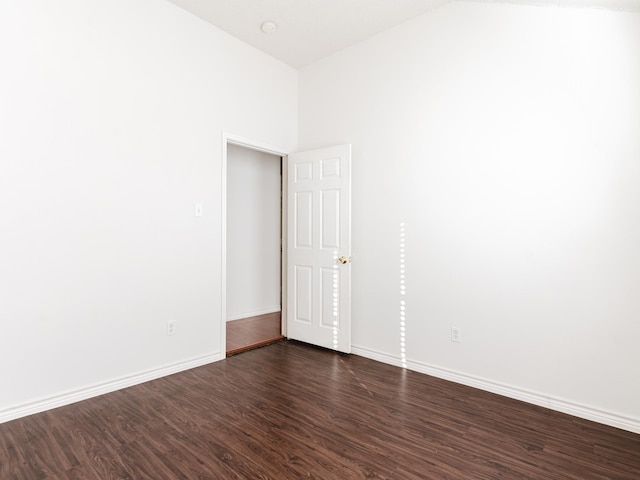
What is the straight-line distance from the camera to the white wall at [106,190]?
229cm

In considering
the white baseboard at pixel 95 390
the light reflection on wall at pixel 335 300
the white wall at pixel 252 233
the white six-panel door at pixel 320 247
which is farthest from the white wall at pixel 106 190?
the white wall at pixel 252 233

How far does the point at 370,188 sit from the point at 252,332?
2.26 metres

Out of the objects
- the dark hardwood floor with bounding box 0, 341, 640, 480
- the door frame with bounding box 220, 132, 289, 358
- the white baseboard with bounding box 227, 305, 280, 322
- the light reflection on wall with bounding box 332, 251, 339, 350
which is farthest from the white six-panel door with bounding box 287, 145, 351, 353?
the white baseboard with bounding box 227, 305, 280, 322

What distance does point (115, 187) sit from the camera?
2.71 m

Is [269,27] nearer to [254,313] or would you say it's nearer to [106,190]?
[106,190]

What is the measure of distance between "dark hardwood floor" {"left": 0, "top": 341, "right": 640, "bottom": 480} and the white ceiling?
2.99 meters

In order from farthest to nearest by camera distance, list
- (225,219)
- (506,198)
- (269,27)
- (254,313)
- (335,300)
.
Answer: (254,313) < (335,300) < (225,219) < (269,27) < (506,198)

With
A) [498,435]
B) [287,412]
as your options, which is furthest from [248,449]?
[498,435]

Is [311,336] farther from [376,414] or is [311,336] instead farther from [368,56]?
[368,56]

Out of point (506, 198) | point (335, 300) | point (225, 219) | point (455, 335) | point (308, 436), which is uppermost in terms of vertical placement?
point (506, 198)

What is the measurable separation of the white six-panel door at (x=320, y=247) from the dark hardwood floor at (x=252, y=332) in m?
0.32

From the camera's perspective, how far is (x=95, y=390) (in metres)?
2.60

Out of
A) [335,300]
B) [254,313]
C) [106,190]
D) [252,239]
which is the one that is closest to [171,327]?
[106,190]

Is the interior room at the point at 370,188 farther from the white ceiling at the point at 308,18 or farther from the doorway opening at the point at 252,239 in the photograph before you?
the doorway opening at the point at 252,239
